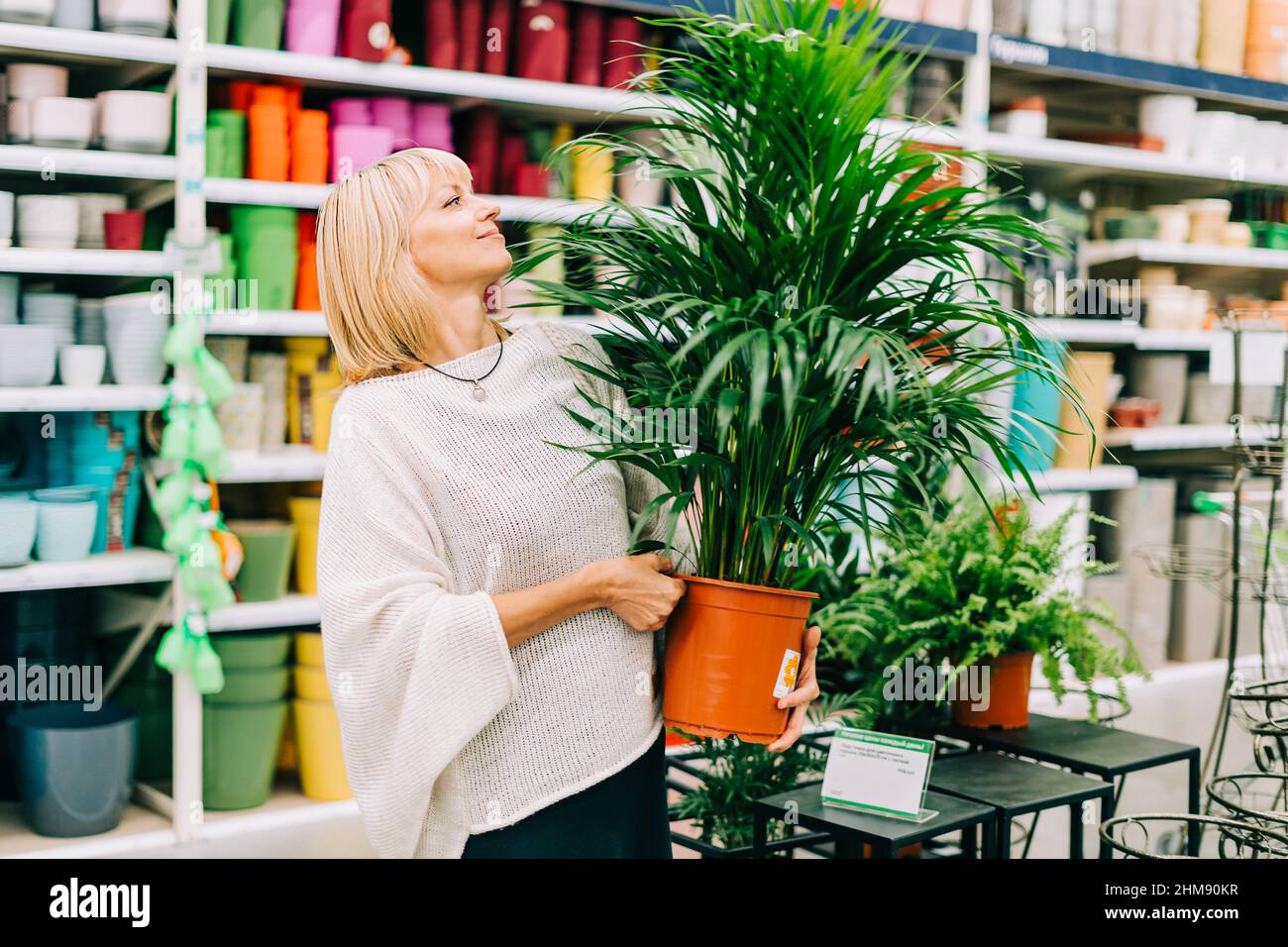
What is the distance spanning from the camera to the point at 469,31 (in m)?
3.25

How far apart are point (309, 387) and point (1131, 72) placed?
2953 millimetres

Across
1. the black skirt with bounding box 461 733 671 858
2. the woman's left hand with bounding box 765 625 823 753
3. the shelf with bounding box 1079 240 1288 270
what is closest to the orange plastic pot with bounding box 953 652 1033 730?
the woman's left hand with bounding box 765 625 823 753

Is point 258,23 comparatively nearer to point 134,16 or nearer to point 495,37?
point 134,16

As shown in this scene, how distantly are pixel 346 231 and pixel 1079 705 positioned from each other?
11.1 feet

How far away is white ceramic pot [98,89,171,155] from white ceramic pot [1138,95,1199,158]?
3.31 metres

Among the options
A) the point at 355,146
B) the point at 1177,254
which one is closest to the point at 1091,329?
the point at 1177,254

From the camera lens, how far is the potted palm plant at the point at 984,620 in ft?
7.67

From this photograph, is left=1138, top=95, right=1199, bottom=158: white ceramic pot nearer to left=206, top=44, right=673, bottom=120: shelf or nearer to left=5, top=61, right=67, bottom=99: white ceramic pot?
left=206, top=44, right=673, bottom=120: shelf

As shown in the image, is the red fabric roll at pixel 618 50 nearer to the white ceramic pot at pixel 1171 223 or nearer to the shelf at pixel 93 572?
the shelf at pixel 93 572

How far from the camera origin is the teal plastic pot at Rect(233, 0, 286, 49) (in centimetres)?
299

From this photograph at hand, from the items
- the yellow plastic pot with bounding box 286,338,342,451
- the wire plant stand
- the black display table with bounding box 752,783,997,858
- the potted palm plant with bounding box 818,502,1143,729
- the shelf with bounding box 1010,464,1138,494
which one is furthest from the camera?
the shelf with bounding box 1010,464,1138,494

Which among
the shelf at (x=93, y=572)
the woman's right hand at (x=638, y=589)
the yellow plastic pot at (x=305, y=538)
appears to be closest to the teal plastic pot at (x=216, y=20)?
the yellow plastic pot at (x=305, y=538)
